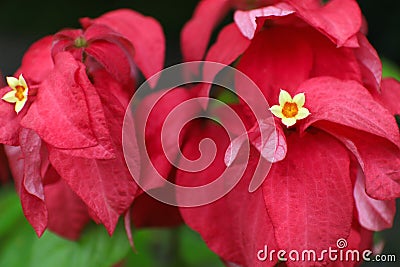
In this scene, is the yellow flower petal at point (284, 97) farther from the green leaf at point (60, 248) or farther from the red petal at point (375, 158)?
the green leaf at point (60, 248)

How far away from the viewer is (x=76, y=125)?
363 mm

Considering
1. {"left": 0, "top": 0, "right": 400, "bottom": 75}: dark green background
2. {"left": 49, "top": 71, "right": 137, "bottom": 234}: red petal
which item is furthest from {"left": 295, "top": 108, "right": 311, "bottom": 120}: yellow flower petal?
{"left": 0, "top": 0, "right": 400, "bottom": 75}: dark green background

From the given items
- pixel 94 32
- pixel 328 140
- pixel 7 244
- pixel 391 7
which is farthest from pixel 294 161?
pixel 391 7

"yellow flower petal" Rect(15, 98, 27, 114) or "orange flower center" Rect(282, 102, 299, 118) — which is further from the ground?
"yellow flower petal" Rect(15, 98, 27, 114)

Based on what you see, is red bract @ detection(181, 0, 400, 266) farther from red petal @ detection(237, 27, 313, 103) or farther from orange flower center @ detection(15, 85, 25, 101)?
orange flower center @ detection(15, 85, 25, 101)

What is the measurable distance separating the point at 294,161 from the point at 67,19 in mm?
780

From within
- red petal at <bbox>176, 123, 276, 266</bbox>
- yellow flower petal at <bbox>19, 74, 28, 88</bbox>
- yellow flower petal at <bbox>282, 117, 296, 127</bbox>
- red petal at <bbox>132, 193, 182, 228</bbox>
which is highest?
yellow flower petal at <bbox>19, 74, 28, 88</bbox>

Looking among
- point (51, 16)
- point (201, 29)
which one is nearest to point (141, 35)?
point (201, 29)

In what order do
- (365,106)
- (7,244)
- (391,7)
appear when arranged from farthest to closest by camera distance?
(391,7) → (7,244) → (365,106)

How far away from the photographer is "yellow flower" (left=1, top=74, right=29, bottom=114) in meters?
0.39

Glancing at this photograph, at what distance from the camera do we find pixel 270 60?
43 cm

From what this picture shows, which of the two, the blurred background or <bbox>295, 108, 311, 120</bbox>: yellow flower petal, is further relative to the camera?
the blurred background

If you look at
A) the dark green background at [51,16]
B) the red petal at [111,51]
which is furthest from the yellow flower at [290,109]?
the dark green background at [51,16]

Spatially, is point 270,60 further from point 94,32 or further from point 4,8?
point 4,8
